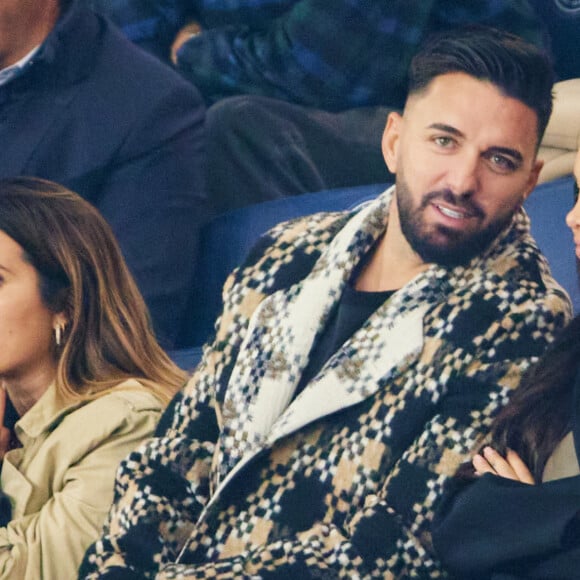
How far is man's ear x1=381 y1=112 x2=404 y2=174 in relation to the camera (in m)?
1.80

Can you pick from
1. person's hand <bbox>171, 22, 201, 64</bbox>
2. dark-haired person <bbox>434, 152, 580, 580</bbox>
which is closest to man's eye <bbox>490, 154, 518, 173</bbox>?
dark-haired person <bbox>434, 152, 580, 580</bbox>

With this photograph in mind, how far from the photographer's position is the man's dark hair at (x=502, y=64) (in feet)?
5.48

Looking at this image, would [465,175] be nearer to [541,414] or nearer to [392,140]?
[392,140]

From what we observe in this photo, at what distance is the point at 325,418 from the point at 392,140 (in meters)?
0.38

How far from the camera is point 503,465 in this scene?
4.80ft

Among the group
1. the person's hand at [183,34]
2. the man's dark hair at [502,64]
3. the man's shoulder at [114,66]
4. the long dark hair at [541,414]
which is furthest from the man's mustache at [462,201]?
the person's hand at [183,34]

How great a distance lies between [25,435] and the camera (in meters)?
1.93

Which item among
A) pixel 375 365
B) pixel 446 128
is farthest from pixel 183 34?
pixel 375 365

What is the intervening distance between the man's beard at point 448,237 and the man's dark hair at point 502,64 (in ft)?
0.42

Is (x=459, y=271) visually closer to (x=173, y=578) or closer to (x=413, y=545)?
(x=413, y=545)

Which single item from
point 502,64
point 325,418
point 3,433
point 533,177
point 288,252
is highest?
point 502,64

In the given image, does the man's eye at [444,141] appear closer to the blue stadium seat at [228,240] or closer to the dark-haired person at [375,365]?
the dark-haired person at [375,365]

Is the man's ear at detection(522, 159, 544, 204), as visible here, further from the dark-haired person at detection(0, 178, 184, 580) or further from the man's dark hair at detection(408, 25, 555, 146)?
the dark-haired person at detection(0, 178, 184, 580)

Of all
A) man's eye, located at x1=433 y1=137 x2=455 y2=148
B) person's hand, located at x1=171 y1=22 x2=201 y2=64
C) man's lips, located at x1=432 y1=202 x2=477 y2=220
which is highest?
person's hand, located at x1=171 y1=22 x2=201 y2=64
